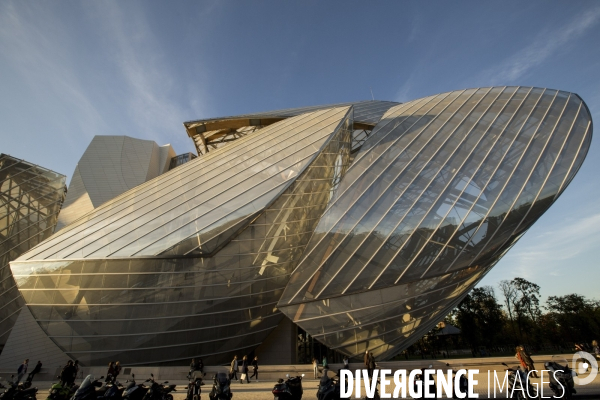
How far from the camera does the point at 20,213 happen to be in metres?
19.7

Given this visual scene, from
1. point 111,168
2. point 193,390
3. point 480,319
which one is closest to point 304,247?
point 193,390

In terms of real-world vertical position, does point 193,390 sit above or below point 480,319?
above

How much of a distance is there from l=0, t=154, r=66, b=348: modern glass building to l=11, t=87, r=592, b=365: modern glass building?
4.77m

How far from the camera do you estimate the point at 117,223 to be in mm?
15734

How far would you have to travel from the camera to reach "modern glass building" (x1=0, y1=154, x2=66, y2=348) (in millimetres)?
17688

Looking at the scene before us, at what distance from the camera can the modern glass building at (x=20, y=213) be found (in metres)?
17.7

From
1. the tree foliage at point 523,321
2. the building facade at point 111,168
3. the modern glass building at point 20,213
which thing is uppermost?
the building facade at point 111,168

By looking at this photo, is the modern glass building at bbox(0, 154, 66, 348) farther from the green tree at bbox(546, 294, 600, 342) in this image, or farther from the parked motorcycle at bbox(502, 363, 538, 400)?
the green tree at bbox(546, 294, 600, 342)

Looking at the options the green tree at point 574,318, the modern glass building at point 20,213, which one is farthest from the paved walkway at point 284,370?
the green tree at point 574,318

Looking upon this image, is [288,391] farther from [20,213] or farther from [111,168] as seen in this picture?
[111,168]

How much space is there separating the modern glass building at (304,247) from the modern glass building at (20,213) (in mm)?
4774

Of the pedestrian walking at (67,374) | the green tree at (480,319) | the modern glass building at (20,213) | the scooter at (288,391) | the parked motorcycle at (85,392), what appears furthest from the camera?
the green tree at (480,319)

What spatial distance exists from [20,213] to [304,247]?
18585 mm

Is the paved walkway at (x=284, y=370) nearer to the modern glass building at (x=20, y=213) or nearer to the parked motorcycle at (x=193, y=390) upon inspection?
the parked motorcycle at (x=193, y=390)
